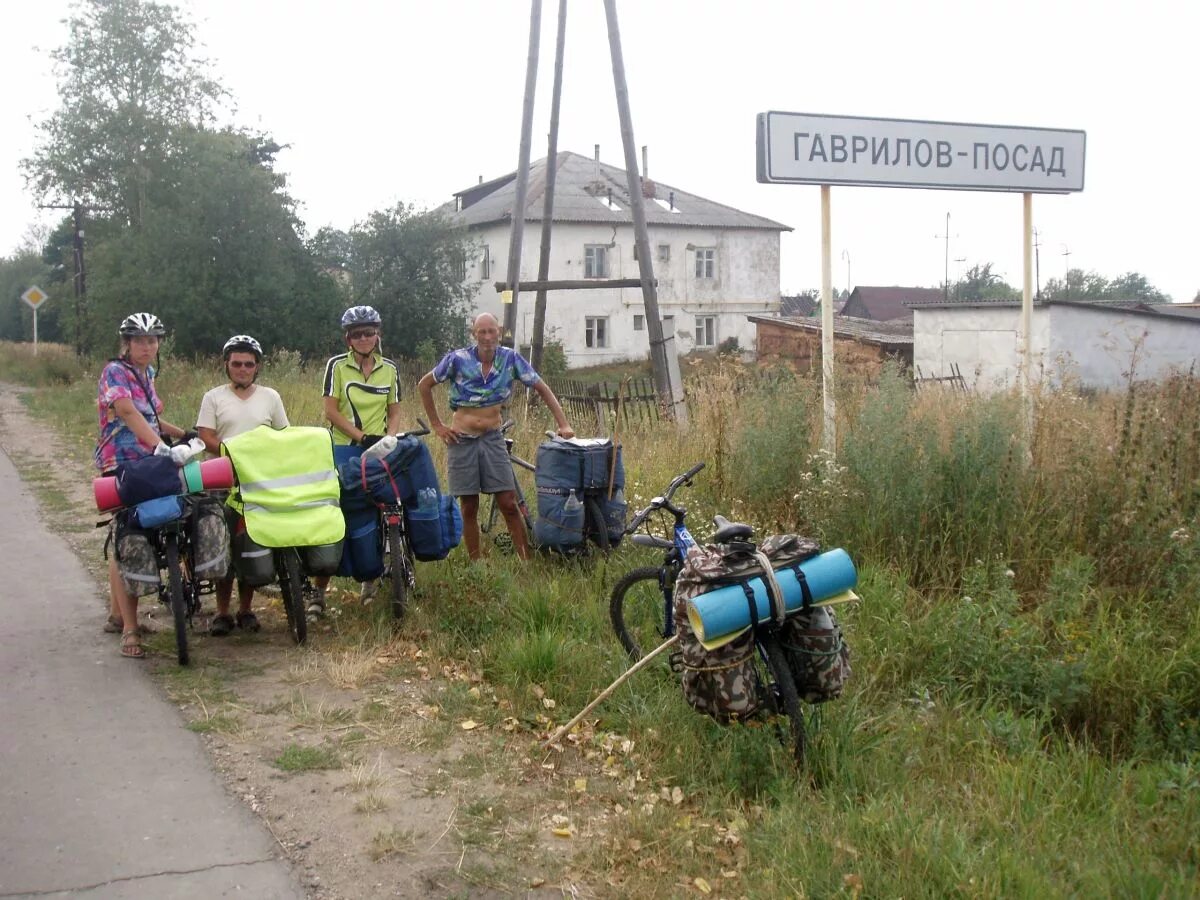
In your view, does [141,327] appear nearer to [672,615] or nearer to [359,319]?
[359,319]

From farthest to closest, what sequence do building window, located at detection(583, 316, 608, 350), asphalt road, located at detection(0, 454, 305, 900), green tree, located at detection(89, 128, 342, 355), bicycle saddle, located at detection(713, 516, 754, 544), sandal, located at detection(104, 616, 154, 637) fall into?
building window, located at detection(583, 316, 608, 350) < green tree, located at detection(89, 128, 342, 355) < sandal, located at detection(104, 616, 154, 637) < bicycle saddle, located at detection(713, 516, 754, 544) < asphalt road, located at detection(0, 454, 305, 900)

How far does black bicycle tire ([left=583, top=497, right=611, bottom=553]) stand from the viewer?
23.9ft

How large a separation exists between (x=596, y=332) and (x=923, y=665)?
4607 centimetres

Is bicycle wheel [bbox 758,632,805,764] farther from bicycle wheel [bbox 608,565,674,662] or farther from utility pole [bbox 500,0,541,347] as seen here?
utility pole [bbox 500,0,541,347]

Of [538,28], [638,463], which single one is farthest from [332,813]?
[538,28]

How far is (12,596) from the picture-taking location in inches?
308

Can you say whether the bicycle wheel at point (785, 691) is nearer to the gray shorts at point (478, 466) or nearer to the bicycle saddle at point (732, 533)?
the bicycle saddle at point (732, 533)

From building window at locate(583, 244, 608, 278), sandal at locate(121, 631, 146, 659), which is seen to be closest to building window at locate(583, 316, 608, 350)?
building window at locate(583, 244, 608, 278)

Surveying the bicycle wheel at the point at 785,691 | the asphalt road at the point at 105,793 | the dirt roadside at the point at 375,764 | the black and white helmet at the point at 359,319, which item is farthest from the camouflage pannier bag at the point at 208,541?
the bicycle wheel at the point at 785,691

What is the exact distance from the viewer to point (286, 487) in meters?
6.30

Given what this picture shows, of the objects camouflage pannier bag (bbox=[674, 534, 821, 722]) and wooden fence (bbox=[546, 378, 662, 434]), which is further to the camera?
wooden fence (bbox=[546, 378, 662, 434])

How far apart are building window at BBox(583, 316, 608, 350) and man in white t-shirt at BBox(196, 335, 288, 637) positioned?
44.1m

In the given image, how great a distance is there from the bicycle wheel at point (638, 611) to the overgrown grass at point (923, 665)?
13cm

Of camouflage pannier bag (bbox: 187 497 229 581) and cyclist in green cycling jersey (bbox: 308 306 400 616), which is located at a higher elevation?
cyclist in green cycling jersey (bbox: 308 306 400 616)
